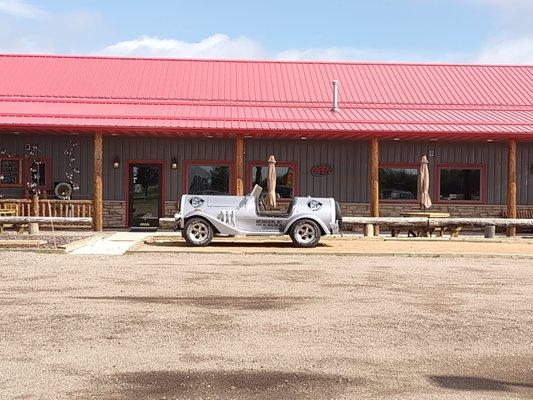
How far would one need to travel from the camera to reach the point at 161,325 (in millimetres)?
7043

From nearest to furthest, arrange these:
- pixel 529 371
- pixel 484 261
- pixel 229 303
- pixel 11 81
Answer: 1. pixel 529 371
2. pixel 229 303
3. pixel 484 261
4. pixel 11 81

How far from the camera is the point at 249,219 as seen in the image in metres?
15.4

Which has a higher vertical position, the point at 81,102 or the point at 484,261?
the point at 81,102

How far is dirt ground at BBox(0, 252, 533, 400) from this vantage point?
16.7ft

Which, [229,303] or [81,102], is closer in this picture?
[229,303]

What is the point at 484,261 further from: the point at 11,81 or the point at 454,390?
the point at 11,81

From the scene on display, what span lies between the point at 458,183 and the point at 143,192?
1055cm

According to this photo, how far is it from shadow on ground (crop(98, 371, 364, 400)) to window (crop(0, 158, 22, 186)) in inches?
720

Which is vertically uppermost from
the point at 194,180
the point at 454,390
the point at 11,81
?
the point at 11,81

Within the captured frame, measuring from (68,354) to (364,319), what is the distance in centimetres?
321

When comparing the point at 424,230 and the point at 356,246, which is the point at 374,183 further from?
the point at 356,246

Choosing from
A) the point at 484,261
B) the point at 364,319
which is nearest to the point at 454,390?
the point at 364,319

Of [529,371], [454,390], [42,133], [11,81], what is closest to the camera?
[454,390]

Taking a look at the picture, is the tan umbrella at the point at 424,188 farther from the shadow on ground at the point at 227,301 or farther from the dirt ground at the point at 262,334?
the shadow on ground at the point at 227,301
